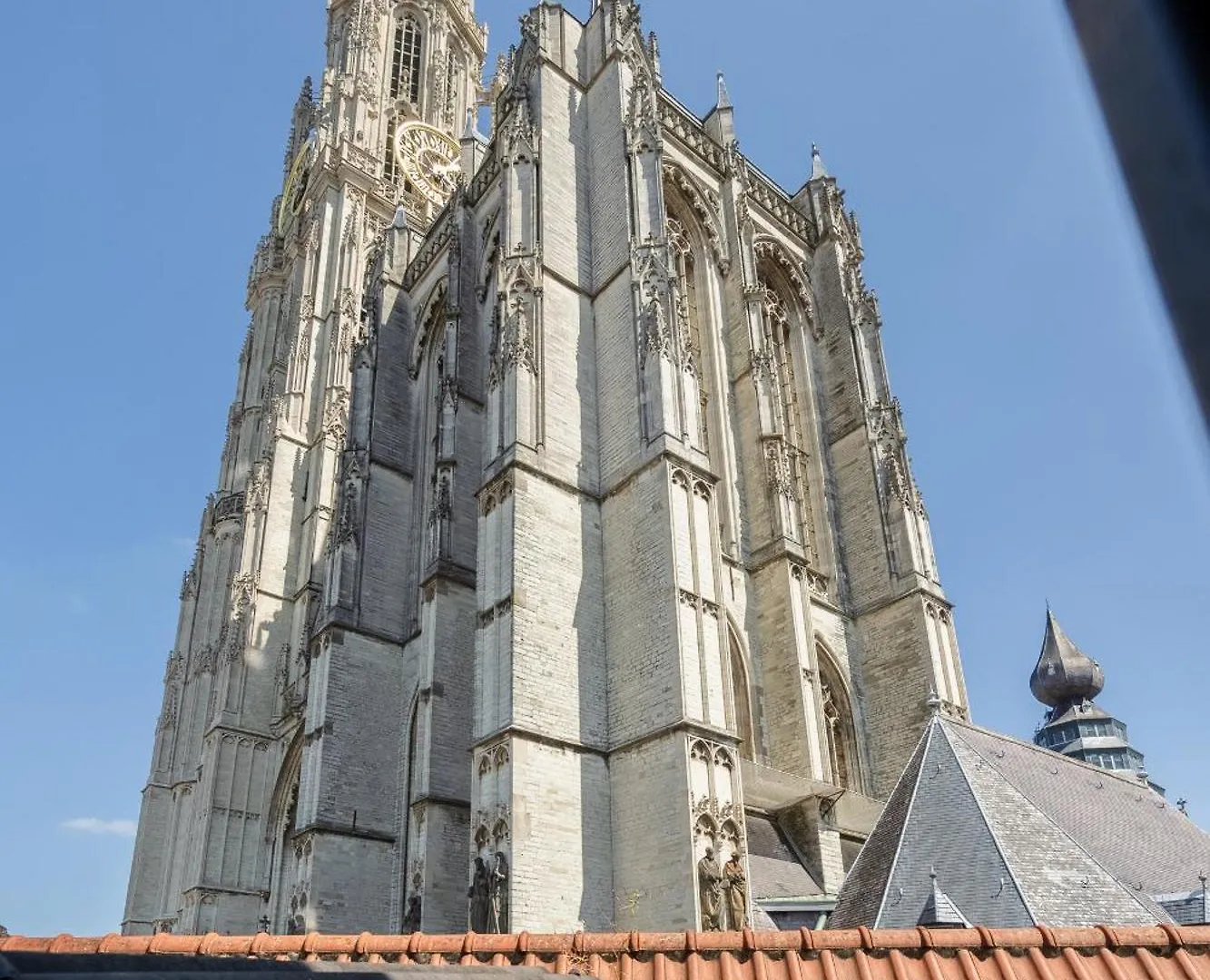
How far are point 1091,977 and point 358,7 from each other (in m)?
42.2

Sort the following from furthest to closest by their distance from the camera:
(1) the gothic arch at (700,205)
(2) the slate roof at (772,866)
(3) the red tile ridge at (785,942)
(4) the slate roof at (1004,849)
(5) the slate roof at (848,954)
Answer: (1) the gothic arch at (700,205) → (2) the slate roof at (772,866) → (4) the slate roof at (1004,849) → (3) the red tile ridge at (785,942) → (5) the slate roof at (848,954)

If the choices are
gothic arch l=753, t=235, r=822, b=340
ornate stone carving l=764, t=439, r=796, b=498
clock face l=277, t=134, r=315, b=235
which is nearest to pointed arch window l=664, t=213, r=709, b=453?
ornate stone carving l=764, t=439, r=796, b=498

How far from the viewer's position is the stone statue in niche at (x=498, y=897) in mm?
11523

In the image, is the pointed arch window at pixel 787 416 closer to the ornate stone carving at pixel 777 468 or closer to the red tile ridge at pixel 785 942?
the ornate stone carving at pixel 777 468

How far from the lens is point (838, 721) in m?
17.7

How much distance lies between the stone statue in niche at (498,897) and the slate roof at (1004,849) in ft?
12.2

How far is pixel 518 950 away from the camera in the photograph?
21.8ft

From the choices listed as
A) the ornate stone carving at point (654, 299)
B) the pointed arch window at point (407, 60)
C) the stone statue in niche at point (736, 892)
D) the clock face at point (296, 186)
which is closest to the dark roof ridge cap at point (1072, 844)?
the stone statue in niche at point (736, 892)

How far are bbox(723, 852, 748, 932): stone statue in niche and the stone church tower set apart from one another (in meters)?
0.10

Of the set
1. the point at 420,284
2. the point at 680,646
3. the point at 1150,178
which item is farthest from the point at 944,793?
the point at 420,284

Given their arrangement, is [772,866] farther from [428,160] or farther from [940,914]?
[428,160]

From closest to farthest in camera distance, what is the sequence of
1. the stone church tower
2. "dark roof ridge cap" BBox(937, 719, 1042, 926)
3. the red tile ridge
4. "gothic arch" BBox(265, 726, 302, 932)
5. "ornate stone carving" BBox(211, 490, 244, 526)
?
the red tile ridge, "dark roof ridge cap" BBox(937, 719, 1042, 926), the stone church tower, "gothic arch" BBox(265, 726, 302, 932), "ornate stone carving" BBox(211, 490, 244, 526)

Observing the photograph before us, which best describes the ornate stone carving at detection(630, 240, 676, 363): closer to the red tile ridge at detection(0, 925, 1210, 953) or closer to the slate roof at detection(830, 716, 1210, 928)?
the slate roof at detection(830, 716, 1210, 928)

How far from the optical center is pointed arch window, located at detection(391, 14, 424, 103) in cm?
4069
